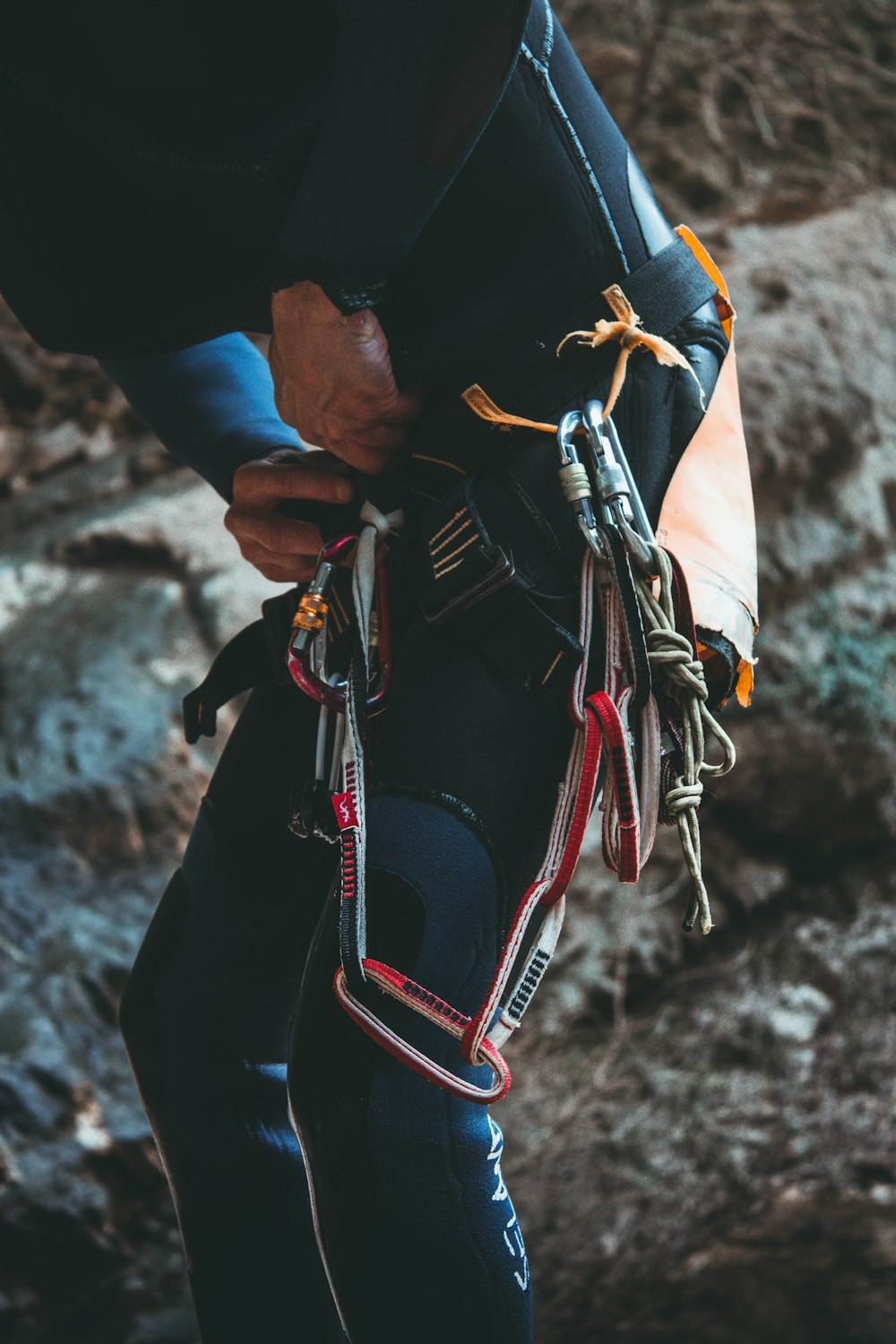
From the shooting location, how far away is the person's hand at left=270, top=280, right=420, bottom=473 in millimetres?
847

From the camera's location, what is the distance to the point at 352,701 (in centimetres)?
89

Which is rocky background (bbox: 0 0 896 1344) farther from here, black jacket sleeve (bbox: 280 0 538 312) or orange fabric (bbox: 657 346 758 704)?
black jacket sleeve (bbox: 280 0 538 312)

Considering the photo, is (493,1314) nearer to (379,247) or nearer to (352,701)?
(352,701)

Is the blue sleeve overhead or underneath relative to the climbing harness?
overhead

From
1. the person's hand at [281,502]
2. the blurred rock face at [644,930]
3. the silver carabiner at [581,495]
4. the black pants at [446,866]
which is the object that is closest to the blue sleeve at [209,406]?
the person's hand at [281,502]

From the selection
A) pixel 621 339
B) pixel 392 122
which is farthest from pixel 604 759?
pixel 392 122

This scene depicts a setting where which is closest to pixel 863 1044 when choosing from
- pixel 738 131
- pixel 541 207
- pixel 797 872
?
pixel 797 872

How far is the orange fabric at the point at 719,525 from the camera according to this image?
34.6 inches

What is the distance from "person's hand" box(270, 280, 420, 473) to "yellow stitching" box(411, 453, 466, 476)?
0.04m

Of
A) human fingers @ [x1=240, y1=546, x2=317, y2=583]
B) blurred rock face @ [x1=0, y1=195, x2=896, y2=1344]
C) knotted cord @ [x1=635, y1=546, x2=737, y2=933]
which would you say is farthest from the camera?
blurred rock face @ [x1=0, y1=195, x2=896, y2=1344]

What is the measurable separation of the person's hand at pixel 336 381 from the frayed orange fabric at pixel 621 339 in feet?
0.47

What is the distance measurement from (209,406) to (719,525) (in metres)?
0.56

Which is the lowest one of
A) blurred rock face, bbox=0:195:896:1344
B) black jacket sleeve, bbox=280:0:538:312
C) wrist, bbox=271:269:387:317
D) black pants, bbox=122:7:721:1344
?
blurred rock face, bbox=0:195:896:1344

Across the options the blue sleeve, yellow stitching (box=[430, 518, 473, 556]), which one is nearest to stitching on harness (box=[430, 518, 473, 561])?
yellow stitching (box=[430, 518, 473, 556])
